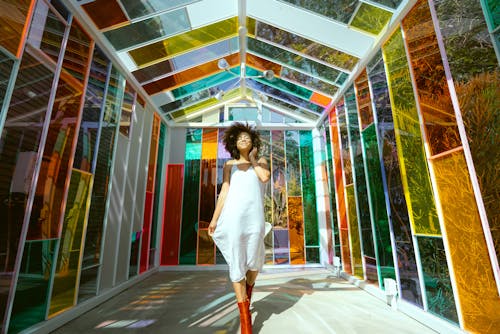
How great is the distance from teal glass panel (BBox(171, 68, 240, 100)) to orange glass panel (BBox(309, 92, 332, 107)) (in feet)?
5.24

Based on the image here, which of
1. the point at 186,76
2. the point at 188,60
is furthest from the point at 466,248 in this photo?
the point at 186,76

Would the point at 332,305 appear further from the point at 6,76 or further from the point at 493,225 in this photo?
the point at 6,76

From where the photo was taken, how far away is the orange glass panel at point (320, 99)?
470cm

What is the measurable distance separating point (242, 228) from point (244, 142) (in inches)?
29.1

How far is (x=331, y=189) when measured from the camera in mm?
4844

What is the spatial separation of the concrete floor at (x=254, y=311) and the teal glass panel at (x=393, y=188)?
1.09 ft

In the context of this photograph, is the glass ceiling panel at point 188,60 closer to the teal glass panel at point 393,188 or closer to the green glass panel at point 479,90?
the teal glass panel at point 393,188

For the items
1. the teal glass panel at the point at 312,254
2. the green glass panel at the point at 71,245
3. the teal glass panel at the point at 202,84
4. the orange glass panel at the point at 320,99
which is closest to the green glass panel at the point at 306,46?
the orange glass panel at the point at 320,99

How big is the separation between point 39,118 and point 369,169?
12.1 ft

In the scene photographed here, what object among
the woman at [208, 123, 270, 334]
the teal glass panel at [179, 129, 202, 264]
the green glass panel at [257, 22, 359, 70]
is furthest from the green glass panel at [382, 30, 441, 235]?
the teal glass panel at [179, 129, 202, 264]

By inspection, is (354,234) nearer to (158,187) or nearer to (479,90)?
(479,90)

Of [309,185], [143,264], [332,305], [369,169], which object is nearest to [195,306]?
[332,305]

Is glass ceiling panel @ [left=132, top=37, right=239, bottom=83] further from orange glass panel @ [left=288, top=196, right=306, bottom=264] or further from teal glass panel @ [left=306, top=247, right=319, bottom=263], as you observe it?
teal glass panel @ [left=306, top=247, right=319, bottom=263]

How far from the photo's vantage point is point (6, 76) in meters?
1.71
